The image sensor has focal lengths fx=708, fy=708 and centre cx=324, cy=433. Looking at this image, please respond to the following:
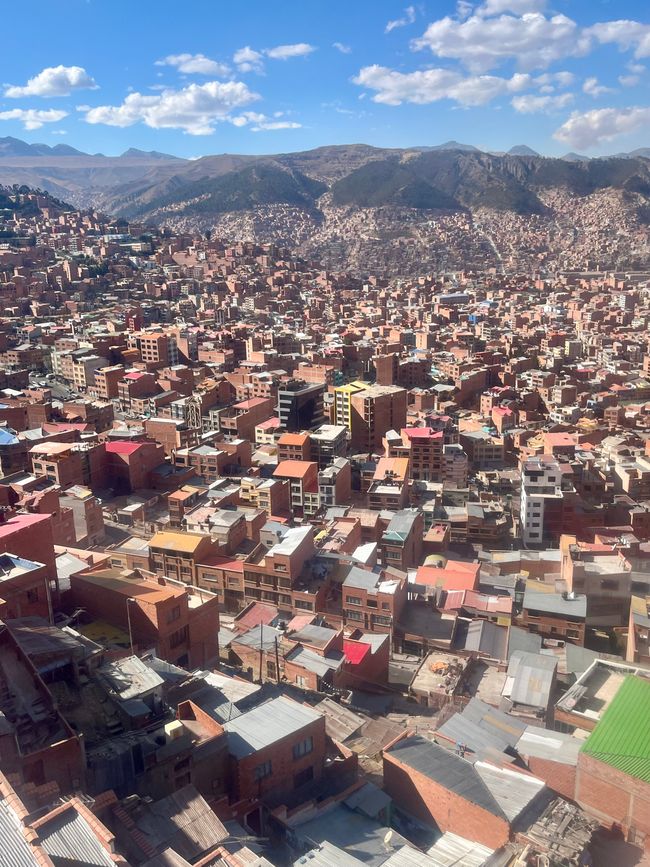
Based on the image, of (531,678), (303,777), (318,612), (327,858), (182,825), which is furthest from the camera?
(318,612)

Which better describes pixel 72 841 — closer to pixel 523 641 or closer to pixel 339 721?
pixel 339 721

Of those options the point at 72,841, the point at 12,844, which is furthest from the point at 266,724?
the point at 12,844

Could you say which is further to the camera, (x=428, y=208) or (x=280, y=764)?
(x=428, y=208)

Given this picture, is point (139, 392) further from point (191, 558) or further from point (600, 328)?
point (600, 328)

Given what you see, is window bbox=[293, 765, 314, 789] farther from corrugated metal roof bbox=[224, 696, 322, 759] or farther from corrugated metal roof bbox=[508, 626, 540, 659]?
corrugated metal roof bbox=[508, 626, 540, 659]

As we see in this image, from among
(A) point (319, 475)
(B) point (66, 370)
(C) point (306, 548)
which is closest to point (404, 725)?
(C) point (306, 548)

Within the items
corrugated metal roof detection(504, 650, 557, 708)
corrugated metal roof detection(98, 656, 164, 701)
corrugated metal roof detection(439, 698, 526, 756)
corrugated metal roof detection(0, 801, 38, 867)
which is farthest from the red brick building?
corrugated metal roof detection(504, 650, 557, 708)
